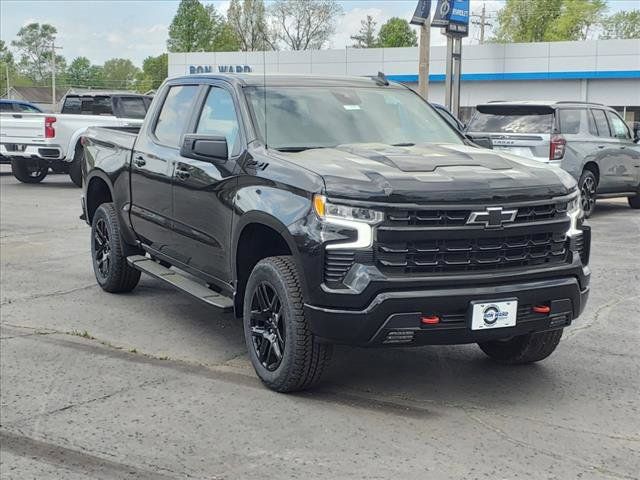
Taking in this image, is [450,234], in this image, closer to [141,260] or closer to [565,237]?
[565,237]

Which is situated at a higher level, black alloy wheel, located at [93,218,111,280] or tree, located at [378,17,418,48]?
tree, located at [378,17,418,48]

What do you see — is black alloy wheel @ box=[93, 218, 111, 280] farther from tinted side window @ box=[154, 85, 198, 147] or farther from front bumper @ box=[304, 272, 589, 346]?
front bumper @ box=[304, 272, 589, 346]

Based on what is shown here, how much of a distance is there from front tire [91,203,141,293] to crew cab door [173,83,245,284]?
1.34 metres

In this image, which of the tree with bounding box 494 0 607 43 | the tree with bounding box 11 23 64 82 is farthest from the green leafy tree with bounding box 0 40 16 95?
the tree with bounding box 494 0 607 43

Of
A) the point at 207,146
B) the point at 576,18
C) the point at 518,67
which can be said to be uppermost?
the point at 576,18

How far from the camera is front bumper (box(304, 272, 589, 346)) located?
14.4ft

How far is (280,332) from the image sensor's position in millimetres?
4969

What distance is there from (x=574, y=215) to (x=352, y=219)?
56.6 inches

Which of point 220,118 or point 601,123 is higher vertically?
point 220,118

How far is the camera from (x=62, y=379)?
17.7 ft

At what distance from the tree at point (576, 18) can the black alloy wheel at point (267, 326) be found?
7024 centimetres

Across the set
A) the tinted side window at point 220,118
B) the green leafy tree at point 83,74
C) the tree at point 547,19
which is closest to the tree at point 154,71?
the green leafy tree at point 83,74

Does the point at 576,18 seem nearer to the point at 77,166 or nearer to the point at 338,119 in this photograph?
the point at 77,166

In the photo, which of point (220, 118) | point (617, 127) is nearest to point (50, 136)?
point (617, 127)
